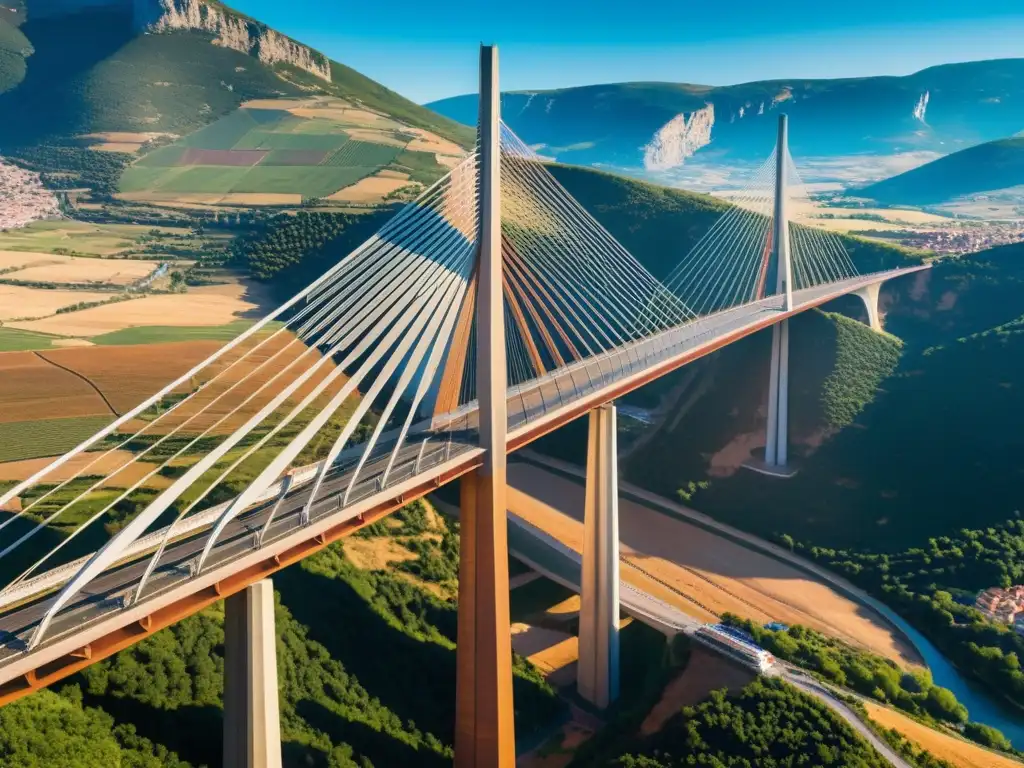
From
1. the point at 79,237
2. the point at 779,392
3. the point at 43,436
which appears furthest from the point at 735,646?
the point at 79,237

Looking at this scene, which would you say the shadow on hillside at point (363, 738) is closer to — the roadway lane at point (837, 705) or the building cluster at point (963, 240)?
the roadway lane at point (837, 705)

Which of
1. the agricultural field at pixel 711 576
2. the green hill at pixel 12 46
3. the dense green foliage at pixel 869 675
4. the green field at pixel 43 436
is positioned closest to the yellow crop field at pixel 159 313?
the green field at pixel 43 436

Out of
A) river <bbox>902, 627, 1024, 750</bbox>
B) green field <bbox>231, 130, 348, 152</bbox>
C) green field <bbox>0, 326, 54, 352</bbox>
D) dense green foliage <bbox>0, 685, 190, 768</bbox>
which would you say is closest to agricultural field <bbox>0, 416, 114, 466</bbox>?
green field <bbox>0, 326, 54, 352</bbox>

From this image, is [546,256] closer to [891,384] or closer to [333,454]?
[891,384]

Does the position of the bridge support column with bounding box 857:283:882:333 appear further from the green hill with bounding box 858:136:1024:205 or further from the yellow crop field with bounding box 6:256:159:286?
the green hill with bounding box 858:136:1024:205

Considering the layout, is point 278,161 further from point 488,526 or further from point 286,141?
point 488,526

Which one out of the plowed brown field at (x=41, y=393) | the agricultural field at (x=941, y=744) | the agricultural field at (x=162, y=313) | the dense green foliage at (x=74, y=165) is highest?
the dense green foliage at (x=74, y=165)
